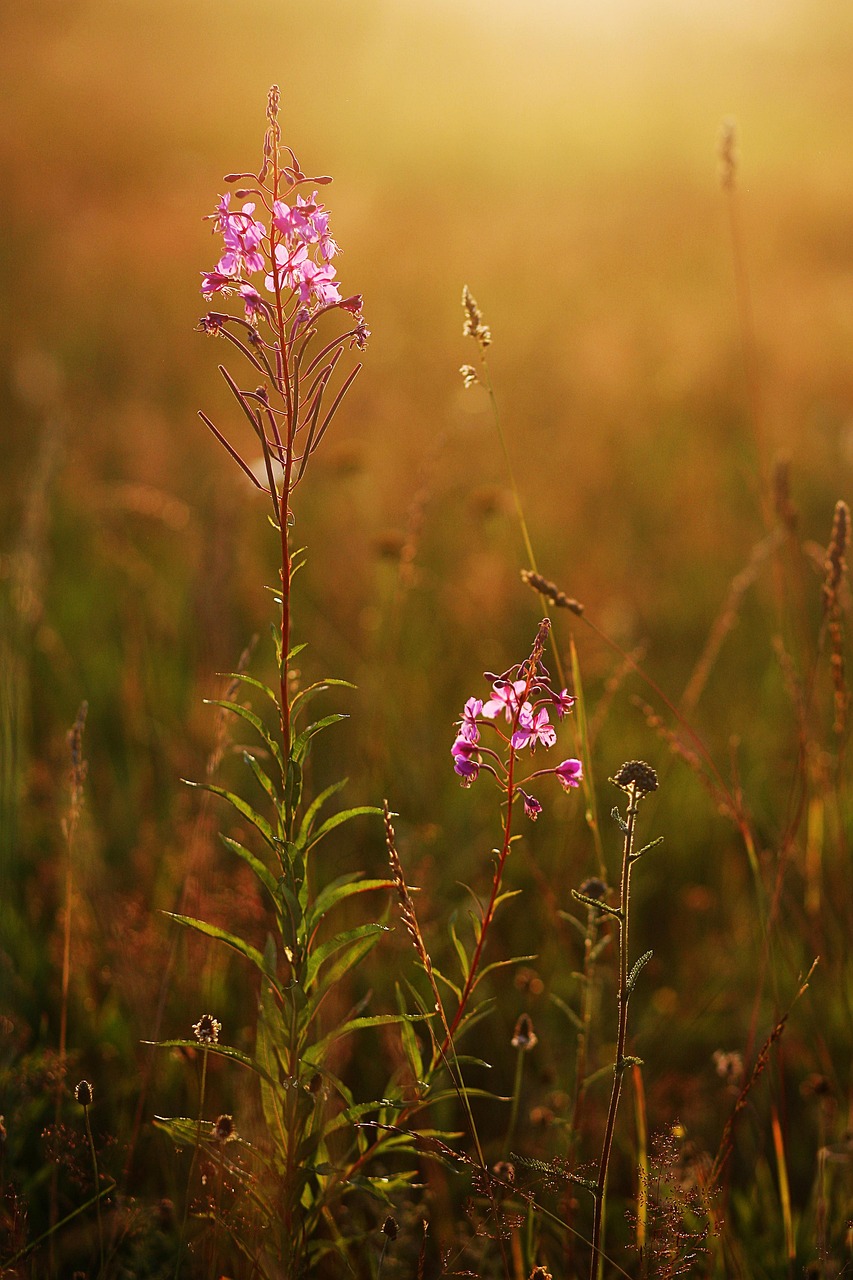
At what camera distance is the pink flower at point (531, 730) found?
50.8 inches

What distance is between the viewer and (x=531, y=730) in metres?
1.31

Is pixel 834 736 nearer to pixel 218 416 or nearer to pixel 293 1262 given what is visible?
pixel 293 1262

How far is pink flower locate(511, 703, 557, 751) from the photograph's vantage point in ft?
4.23

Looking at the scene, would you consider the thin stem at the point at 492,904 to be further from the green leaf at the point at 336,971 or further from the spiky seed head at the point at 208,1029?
the spiky seed head at the point at 208,1029

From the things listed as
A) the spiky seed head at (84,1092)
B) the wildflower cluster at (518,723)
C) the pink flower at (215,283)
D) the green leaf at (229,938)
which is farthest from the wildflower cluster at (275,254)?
the spiky seed head at (84,1092)

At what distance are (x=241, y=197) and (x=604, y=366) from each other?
4.63 metres

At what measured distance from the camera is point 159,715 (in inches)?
125

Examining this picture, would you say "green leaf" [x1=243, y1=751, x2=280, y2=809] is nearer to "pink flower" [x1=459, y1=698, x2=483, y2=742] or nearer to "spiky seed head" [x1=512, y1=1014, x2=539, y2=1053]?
"pink flower" [x1=459, y1=698, x2=483, y2=742]

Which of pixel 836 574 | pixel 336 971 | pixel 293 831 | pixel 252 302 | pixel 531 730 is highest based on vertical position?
pixel 252 302

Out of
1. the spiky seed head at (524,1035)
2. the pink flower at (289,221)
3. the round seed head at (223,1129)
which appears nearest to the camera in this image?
the pink flower at (289,221)

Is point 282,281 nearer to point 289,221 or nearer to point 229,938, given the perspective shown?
point 289,221

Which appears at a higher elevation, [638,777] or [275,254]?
[275,254]

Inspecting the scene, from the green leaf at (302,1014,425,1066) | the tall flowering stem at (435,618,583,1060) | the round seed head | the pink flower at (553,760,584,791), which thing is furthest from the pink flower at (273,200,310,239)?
the round seed head

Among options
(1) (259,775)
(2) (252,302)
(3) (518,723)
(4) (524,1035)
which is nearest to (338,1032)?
(1) (259,775)
